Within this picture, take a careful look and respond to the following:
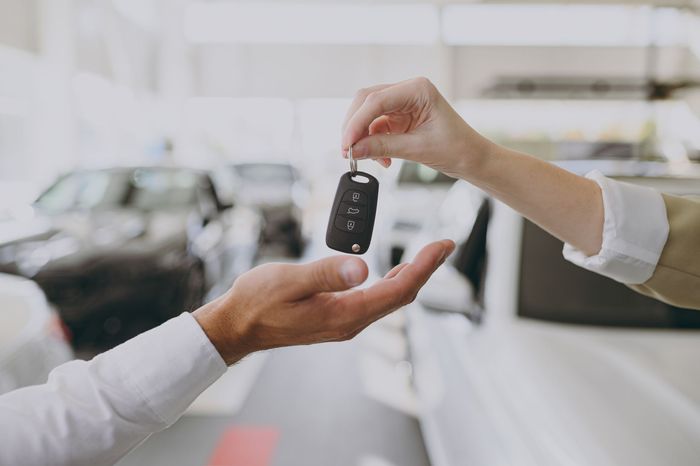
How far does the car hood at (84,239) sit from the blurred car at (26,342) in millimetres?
759

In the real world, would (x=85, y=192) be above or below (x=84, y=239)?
above

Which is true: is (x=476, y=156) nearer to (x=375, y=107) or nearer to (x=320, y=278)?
(x=375, y=107)

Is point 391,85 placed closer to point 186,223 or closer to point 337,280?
point 337,280

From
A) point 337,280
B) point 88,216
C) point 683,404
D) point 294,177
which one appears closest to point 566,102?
point 294,177

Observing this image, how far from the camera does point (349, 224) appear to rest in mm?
830

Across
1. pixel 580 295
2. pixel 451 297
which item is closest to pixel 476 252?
pixel 451 297

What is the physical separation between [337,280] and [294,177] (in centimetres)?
698

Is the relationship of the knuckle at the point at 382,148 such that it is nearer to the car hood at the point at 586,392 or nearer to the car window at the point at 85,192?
the car hood at the point at 586,392

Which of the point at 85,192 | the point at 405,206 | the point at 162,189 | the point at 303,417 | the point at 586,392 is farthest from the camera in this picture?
the point at 405,206

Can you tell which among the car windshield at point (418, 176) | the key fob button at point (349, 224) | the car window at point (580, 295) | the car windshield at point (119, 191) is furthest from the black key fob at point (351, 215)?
the car windshield at point (418, 176)

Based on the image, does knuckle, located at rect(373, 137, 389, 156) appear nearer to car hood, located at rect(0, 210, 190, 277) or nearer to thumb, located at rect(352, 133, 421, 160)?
thumb, located at rect(352, 133, 421, 160)

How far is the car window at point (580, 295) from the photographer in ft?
5.34

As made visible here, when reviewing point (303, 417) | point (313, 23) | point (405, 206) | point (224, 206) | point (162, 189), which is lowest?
point (303, 417)

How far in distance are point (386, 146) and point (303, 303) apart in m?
0.27
